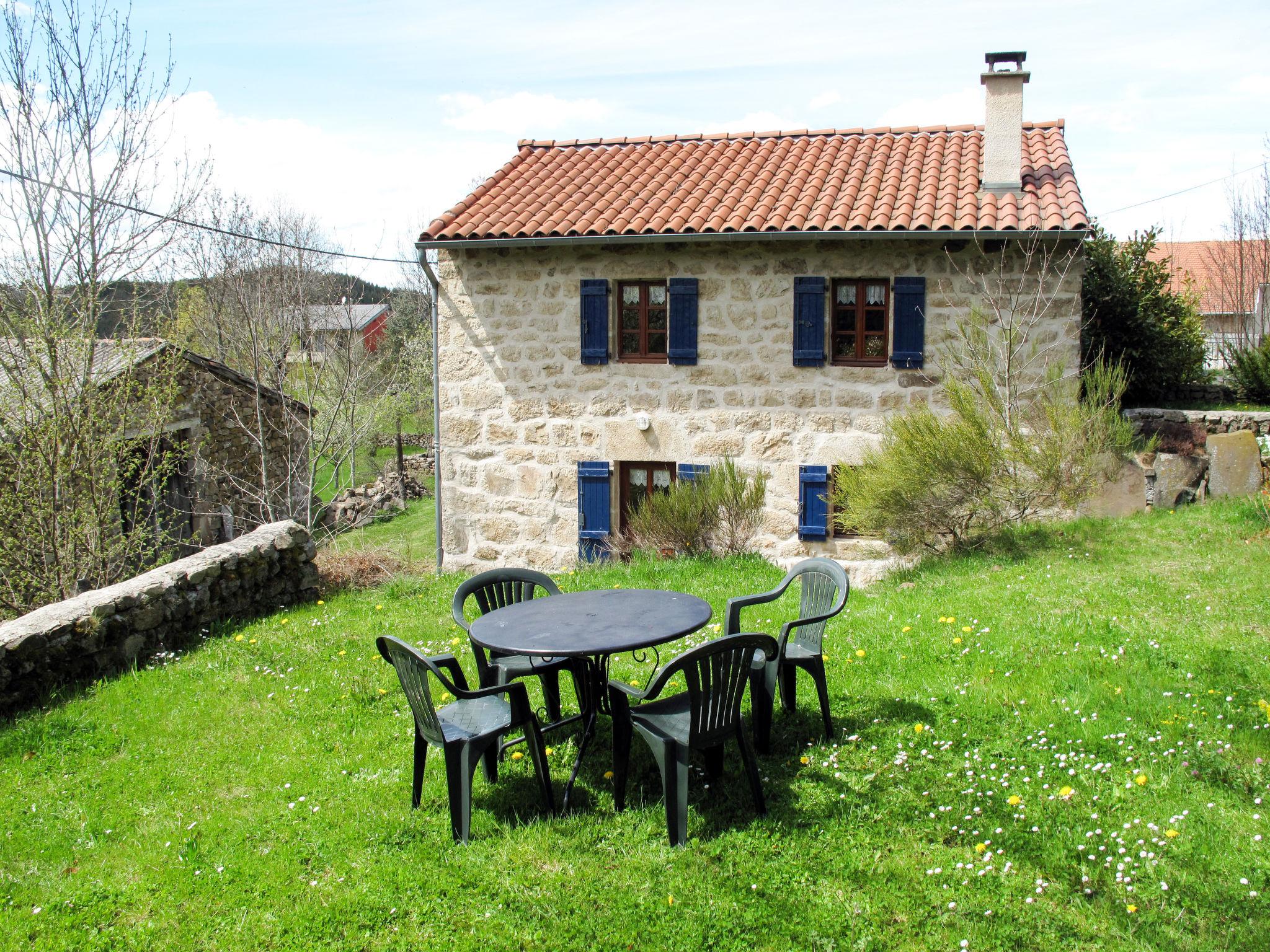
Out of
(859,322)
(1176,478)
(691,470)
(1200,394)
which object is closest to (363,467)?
(691,470)

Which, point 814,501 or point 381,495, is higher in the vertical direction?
point 814,501

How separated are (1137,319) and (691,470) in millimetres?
6037

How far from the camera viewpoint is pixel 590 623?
14.4 feet

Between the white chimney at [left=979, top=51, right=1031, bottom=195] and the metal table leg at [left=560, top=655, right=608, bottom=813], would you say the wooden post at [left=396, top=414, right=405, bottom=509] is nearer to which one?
the white chimney at [left=979, top=51, right=1031, bottom=195]

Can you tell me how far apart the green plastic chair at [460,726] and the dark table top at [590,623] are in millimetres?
227

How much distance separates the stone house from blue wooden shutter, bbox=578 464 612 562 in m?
0.03

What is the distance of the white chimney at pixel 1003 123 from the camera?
394 inches

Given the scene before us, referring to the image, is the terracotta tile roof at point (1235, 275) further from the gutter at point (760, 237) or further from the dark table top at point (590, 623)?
the dark table top at point (590, 623)

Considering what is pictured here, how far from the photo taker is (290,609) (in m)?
7.95

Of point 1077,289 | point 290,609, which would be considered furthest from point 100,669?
point 1077,289

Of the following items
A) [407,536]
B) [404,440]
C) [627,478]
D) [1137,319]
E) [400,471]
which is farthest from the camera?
[404,440]

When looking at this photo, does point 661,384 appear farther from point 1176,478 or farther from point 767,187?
point 1176,478

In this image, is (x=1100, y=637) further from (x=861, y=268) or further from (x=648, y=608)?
(x=861, y=268)

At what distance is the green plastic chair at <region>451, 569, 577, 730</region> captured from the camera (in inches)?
184
